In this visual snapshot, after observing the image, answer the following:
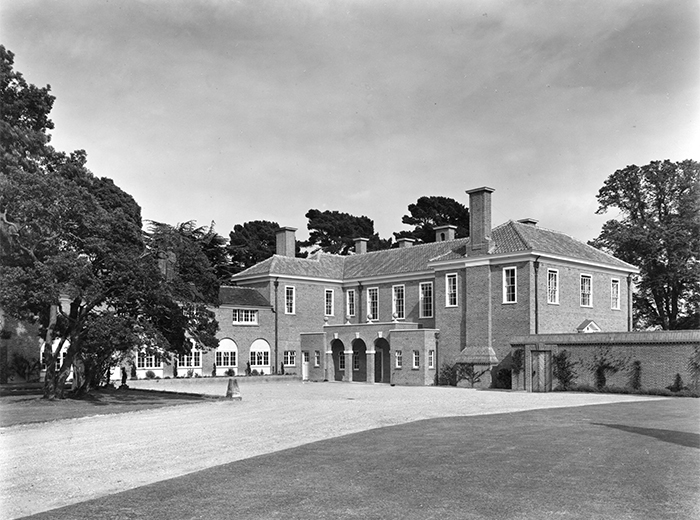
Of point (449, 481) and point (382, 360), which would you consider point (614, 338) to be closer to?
point (382, 360)

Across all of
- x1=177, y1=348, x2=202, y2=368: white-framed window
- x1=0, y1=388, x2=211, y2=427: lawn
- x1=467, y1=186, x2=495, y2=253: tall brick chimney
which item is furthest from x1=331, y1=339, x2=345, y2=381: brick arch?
x1=0, y1=388, x2=211, y2=427: lawn

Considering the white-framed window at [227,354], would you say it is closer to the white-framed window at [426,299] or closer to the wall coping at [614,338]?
the white-framed window at [426,299]

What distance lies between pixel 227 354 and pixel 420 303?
43.9ft

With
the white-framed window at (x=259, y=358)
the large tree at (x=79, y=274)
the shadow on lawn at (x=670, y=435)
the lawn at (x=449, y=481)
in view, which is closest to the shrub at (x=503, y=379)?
the large tree at (x=79, y=274)

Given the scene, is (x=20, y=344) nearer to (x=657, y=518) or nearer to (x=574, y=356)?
(x=574, y=356)

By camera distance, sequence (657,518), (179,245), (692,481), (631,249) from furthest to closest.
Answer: (631,249) < (179,245) < (692,481) < (657,518)

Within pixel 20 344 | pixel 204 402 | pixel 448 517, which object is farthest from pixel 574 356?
pixel 20 344

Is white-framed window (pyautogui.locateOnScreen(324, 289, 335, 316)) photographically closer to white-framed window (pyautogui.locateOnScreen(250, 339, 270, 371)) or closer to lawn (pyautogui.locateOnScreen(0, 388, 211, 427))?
white-framed window (pyautogui.locateOnScreen(250, 339, 270, 371))

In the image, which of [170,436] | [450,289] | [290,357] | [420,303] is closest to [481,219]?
[450,289]

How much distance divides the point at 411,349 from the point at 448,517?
34.5 metres

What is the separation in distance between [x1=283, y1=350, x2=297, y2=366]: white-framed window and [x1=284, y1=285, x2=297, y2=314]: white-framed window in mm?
2849

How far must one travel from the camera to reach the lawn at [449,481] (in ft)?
28.9

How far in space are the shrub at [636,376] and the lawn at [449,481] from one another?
1558 centimetres

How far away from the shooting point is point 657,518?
829cm
